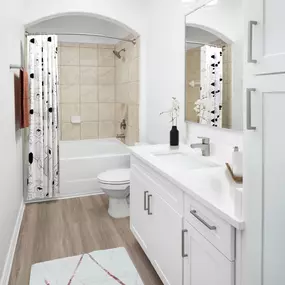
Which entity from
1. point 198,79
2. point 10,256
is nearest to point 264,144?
point 198,79

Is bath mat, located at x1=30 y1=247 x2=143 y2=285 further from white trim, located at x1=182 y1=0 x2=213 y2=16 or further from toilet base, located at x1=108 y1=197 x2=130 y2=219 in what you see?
white trim, located at x1=182 y1=0 x2=213 y2=16

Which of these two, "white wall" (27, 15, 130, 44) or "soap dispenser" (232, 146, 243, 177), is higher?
"white wall" (27, 15, 130, 44)

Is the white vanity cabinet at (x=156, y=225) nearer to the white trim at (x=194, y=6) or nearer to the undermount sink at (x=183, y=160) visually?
the undermount sink at (x=183, y=160)

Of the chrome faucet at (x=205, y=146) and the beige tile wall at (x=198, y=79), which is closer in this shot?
the beige tile wall at (x=198, y=79)

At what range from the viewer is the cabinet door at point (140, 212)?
223 centimetres

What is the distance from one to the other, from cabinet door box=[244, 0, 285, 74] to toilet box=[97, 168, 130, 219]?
229 centimetres

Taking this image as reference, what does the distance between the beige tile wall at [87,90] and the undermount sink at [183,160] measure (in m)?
2.84

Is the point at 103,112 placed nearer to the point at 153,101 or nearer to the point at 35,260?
the point at 153,101

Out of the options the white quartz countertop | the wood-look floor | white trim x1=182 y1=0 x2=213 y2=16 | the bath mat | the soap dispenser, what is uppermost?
white trim x1=182 y1=0 x2=213 y2=16

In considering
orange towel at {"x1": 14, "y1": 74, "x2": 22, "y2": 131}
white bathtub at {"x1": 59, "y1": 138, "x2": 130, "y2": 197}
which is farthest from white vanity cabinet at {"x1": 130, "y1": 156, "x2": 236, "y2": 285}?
white bathtub at {"x1": 59, "y1": 138, "x2": 130, "y2": 197}

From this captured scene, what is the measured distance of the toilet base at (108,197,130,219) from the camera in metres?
3.24

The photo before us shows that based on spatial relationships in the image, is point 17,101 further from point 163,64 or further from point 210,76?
point 210,76

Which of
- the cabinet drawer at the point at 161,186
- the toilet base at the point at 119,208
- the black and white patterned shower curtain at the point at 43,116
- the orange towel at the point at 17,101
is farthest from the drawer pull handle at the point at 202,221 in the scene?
the black and white patterned shower curtain at the point at 43,116

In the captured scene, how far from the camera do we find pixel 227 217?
1.18m
